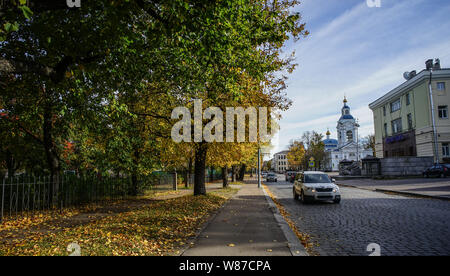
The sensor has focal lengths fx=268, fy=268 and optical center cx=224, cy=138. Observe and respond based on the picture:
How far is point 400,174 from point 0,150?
43077 millimetres

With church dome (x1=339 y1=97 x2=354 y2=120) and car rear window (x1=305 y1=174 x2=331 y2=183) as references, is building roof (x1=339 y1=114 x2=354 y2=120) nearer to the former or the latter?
church dome (x1=339 y1=97 x2=354 y2=120)

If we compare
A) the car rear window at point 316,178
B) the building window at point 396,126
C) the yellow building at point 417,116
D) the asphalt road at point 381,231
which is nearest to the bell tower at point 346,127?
the yellow building at point 417,116

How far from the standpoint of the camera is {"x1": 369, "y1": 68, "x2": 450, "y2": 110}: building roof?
127 feet

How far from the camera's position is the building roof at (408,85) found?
1527 inches

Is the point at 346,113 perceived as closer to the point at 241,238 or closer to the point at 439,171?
the point at 439,171

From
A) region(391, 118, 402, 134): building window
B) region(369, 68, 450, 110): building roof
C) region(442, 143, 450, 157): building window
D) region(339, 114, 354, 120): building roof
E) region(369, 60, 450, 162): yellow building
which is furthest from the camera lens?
region(339, 114, 354, 120): building roof

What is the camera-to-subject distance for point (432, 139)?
124 ft

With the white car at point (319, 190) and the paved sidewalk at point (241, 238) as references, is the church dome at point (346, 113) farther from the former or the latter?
the paved sidewalk at point (241, 238)

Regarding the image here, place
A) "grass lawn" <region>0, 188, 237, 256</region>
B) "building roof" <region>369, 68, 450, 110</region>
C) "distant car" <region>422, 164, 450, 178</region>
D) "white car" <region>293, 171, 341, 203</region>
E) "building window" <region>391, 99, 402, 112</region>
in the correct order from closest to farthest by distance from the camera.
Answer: "grass lawn" <region>0, 188, 237, 256</region> < "white car" <region>293, 171, 341, 203</region> < "distant car" <region>422, 164, 450, 178</region> < "building roof" <region>369, 68, 450, 110</region> < "building window" <region>391, 99, 402, 112</region>

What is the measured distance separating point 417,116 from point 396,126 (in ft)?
21.9

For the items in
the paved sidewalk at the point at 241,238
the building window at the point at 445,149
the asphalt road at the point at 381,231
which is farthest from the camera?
the building window at the point at 445,149

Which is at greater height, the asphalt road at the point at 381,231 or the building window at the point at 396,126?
the building window at the point at 396,126

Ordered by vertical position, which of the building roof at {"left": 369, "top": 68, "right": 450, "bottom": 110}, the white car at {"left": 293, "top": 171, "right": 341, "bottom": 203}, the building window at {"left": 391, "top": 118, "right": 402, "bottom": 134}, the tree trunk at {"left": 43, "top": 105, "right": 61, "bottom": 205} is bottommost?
the white car at {"left": 293, "top": 171, "right": 341, "bottom": 203}

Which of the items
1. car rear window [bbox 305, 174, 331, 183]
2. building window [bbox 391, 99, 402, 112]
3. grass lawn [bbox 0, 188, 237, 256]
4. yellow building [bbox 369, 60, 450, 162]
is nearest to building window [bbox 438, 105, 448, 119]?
yellow building [bbox 369, 60, 450, 162]
